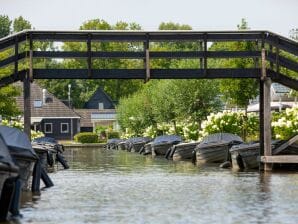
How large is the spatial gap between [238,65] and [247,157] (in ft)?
58.7

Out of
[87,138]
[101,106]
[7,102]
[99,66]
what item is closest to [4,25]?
[101,106]

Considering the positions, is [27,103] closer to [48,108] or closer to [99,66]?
[48,108]

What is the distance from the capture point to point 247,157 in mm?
39688

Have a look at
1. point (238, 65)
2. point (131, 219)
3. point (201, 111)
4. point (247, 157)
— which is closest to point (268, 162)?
point (247, 157)

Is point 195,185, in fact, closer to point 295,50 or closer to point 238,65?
point 295,50

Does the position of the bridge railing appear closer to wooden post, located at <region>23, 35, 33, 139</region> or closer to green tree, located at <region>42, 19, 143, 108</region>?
wooden post, located at <region>23, 35, 33, 139</region>

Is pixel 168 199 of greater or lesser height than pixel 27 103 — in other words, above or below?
below

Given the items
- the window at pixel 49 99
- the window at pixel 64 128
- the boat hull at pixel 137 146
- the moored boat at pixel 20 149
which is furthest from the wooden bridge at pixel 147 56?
the window at pixel 64 128

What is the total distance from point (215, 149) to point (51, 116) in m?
78.2

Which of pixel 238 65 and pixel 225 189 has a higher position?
pixel 238 65

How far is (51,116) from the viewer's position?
123m

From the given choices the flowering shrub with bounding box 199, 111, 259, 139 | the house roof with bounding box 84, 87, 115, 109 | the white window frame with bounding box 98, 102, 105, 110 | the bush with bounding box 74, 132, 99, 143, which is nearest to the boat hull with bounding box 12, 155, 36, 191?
the flowering shrub with bounding box 199, 111, 259, 139

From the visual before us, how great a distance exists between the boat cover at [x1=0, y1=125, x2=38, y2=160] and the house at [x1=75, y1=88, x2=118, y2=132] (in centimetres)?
11632

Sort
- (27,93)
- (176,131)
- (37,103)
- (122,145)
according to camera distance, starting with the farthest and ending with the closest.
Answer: (37,103), (122,145), (176,131), (27,93)
